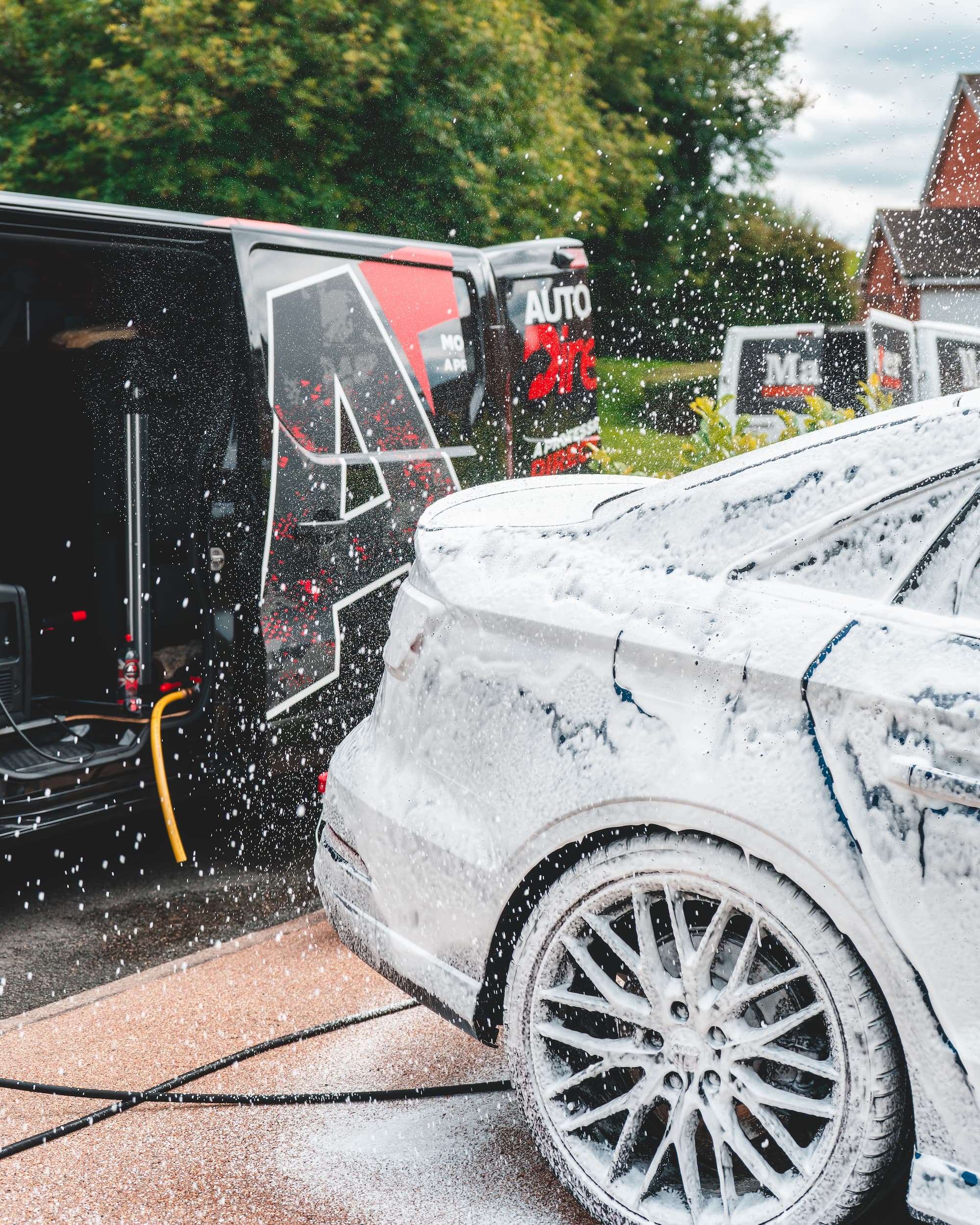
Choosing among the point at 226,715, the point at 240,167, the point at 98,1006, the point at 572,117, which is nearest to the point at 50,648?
the point at 226,715

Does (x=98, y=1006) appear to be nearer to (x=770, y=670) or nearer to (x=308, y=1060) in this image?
(x=308, y=1060)

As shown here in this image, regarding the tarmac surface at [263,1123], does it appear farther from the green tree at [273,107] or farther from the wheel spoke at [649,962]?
the green tree at [273,107]

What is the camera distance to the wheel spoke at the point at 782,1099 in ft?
7.26

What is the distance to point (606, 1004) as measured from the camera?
8.05 ft

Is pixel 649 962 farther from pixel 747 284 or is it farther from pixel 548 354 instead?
pixel 747 284

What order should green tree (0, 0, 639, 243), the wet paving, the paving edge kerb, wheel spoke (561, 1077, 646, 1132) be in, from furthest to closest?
1. green tree (0, 0, 639, 243)
2. the wet paving
3. the paving edge kerb
4. wheel spoke (561, 1077, 646, 1132)

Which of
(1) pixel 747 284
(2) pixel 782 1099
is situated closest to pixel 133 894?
(2) pixel 782 1099

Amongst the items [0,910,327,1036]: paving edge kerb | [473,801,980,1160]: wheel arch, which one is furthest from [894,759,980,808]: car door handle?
[0,910,327,1036]: paving edge kerb

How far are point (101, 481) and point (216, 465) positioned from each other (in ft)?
3.09

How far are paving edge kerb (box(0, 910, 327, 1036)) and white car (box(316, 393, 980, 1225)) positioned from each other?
1271 millimetres

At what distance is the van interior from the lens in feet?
15.9

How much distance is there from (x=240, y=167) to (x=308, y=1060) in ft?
52.3

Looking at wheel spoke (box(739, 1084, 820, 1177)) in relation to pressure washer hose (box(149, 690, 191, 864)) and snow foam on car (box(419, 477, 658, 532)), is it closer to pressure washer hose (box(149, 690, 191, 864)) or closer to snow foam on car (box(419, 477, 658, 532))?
snow foam on car (box(419, 477, 658, 532))

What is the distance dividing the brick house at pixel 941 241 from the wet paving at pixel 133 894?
36.5 meters
